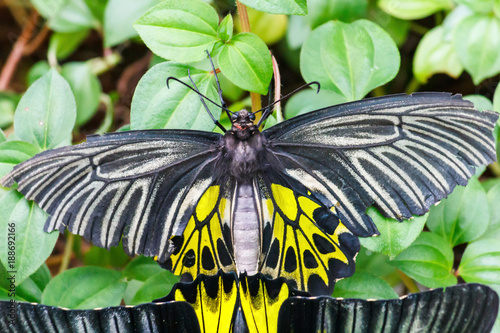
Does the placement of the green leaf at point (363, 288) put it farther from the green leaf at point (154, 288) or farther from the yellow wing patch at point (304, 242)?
the green leaf at point (154, 288)

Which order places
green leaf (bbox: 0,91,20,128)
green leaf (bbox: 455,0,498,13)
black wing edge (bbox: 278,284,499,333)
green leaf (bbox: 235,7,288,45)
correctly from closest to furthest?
black wing edge (bbox: 278,284,499,333)
green leaf (bbox: 455,0,498,13)
green leaf (bbox: 235,7,288,45)
green leaf (bbox: 0,91,20,128)

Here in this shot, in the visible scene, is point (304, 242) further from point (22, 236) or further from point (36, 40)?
point (36, 40)

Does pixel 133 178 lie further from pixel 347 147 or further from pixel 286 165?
pixel 347 147

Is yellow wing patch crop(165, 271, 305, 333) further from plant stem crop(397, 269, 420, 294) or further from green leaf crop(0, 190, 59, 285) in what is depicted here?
plant stem crop(397, 269, 420, 294)

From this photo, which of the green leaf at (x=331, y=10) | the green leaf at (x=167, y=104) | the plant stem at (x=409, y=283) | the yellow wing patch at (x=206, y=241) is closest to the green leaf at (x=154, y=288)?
the yellow wing patch at (x=206, y=241)

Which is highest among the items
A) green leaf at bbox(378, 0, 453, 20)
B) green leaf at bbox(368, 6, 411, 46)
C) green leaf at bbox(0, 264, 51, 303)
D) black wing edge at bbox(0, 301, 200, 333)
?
green leaf at bbox(368, 6, 411, 46)

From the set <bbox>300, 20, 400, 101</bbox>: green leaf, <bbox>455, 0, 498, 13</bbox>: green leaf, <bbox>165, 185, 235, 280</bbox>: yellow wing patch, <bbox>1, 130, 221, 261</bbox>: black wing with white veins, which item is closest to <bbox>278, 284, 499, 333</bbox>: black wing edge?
<bbox>165, 185, 235, 280</bbox>: yellow wing patch
